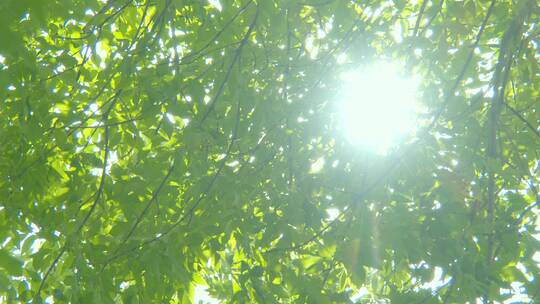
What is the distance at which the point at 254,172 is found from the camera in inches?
133

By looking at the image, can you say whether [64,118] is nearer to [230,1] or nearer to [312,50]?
[230,1]

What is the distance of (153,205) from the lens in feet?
11.3

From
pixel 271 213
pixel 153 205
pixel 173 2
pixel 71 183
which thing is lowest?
pixel 271 213

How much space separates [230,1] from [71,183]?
127 centimetres

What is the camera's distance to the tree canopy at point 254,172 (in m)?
2.94

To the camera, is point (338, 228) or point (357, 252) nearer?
point (357, 252)


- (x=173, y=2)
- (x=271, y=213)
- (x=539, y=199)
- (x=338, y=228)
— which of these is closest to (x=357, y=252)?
(x=338, y=228)

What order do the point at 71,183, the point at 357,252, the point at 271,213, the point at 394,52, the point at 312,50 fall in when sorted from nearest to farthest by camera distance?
the point at 357,252 < the point at 271,213 < the point at 71,183 < the point at 394,52 < the point at 312,50

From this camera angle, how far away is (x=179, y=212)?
349cm

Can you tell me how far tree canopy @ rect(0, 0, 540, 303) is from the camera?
294 cm

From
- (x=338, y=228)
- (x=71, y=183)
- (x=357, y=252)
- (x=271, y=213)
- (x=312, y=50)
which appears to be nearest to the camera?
(x=357, y=252)

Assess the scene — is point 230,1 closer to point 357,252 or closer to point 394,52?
point 394,52

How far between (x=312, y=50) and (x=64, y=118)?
1.68 m

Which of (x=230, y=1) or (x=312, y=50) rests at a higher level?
(x=312, y=50)
